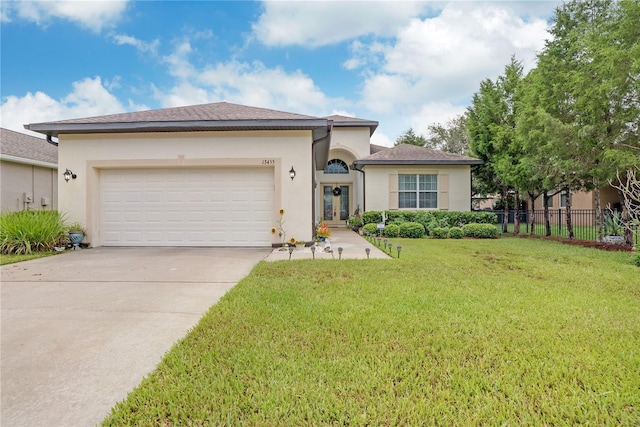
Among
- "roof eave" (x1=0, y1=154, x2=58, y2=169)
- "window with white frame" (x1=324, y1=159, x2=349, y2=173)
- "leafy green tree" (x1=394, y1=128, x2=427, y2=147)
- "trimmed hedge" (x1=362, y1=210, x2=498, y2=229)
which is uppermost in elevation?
"leafy green tree" (x1=394, y1=128, x2=427, y2=147)

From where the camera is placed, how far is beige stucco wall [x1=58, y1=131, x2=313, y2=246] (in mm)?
9594

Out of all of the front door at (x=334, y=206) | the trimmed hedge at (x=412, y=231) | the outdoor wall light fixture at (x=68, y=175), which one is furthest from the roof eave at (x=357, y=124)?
the outdoor wall light fixture at (x=68, y=175)

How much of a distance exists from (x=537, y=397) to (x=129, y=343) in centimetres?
345

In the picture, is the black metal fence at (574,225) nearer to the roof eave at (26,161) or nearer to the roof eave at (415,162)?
the roof eave at (415,162)

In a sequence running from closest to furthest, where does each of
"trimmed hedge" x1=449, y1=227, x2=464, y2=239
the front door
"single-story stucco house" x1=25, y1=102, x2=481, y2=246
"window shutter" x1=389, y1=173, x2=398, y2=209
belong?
"single-story stucco house" x1=25, y1=102, x2=481, y2=246 → "trimmed hedge" x1=449, y1=227, x2=464, y2=239 → "window shutter" x1=389, y1=173, x2=398, y2=209 → the front door

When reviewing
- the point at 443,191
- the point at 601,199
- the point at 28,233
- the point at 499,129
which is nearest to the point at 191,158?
the point at 28,233

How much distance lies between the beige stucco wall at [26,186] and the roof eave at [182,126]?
511 centimetres

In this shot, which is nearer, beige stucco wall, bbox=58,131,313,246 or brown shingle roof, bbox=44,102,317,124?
brown shingle roof, bbox=44,102,317,124

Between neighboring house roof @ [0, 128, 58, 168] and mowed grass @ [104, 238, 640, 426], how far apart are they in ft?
45.4

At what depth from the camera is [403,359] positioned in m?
2.65

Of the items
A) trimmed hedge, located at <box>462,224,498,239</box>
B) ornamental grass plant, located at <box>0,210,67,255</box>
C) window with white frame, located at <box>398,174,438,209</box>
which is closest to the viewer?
ornamental grass plant, located at <box>0,210,67,255</box>

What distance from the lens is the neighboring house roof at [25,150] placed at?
41.7ft

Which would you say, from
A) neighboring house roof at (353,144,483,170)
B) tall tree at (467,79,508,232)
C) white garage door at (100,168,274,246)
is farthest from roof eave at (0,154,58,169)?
tall tree at (467,79,508,232)

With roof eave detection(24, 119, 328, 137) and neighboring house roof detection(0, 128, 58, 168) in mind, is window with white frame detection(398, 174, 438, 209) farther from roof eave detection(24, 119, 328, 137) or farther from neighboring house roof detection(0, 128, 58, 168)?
neighboring house roof detection(0, 128, 58, 168)
